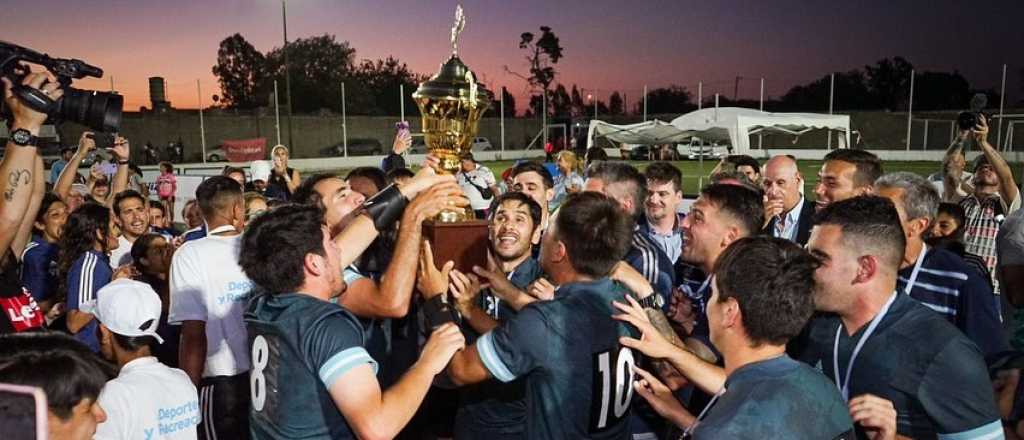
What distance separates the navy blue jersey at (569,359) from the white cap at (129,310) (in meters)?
1.62

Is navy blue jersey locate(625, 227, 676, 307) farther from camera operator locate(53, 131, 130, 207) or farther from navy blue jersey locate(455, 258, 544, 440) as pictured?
camera operator locate(53, 131, 130, 207)

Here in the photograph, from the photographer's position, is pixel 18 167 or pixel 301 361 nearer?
pixel 301 361

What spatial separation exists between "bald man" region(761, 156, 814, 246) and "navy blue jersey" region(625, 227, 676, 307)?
155cm

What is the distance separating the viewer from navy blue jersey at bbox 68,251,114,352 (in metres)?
4.80

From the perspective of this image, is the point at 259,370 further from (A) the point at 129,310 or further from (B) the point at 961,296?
(B) the point at 961,296

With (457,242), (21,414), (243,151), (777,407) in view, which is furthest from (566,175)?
(243,151)

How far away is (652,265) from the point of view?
410 cm

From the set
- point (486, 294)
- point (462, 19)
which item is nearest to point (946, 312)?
point (486, 294)

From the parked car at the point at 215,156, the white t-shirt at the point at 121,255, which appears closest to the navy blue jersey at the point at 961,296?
the white t-shirt at the point at 121,255

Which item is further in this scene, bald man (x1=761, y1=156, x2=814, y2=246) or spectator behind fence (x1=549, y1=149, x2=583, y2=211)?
spectator behind fence (x1=549, y1=149, x2=583, y2=211)

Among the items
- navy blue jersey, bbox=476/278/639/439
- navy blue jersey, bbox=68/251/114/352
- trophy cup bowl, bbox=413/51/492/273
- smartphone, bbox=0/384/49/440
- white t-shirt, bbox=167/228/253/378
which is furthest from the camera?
navy blue jersey, bbox=68/251/114/352

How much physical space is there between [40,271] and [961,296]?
6210 mm

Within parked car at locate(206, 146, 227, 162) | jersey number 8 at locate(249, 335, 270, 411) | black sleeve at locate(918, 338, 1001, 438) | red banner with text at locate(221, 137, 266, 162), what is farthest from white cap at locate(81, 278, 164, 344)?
parked car at locate(206, 146, 227, 162)

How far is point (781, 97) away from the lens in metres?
67.4
